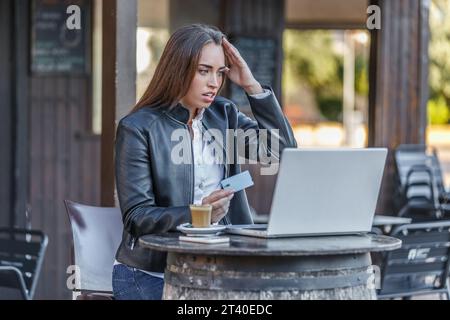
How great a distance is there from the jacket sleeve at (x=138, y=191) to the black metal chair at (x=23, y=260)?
1.62m

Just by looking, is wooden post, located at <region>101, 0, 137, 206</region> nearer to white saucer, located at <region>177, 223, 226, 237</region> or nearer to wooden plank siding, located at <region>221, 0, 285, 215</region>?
white saucer, located at <region>177, 223, 226, 237</region>

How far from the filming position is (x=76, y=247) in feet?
14.9

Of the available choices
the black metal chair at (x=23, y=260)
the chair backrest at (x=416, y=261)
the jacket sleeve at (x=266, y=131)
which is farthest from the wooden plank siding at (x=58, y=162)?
the jacket sleeve at (x=266, y=131)

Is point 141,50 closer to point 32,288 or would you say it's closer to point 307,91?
point 32,288

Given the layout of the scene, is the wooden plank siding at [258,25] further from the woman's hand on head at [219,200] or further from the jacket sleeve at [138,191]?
the woman's hand on head at [219,200]

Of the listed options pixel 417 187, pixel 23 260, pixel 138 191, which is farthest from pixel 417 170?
pixel 138 191

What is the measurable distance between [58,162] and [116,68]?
2797 mm

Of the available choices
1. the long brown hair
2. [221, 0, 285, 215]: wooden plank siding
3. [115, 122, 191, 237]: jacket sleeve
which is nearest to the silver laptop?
[115, 122, 191, 237]: jacket sleeve

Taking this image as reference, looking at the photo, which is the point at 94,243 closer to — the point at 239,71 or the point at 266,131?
the point at 266,131

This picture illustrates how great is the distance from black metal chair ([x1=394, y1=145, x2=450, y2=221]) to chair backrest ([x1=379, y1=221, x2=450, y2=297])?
2.52m

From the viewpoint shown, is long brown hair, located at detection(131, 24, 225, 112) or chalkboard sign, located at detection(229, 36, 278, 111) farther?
chalkboard sign, located at detection(229, 36, 278, 111)

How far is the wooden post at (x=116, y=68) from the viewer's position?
4.92 m

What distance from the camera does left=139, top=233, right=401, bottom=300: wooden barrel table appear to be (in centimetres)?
321

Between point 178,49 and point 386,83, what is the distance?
481 centimetres
